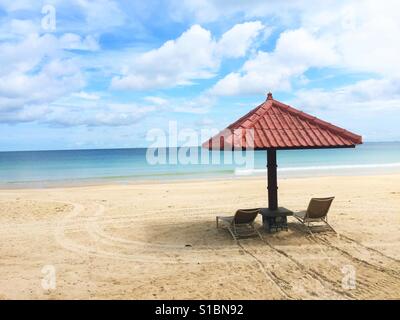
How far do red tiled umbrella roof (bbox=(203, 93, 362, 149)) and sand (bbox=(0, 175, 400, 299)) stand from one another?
6.63 feet

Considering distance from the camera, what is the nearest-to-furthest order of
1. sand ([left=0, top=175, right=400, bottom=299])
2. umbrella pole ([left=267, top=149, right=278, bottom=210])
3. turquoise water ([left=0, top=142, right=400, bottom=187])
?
sand ([left=0, top=175, right=400, bottom=299]), umbrella pole ([left=267, top=149, right=278, bottom=210]), turquoise water ([left=0, top=142, right=400, bottom=187])

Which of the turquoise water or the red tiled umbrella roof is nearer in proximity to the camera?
the red tiled umbrella roof

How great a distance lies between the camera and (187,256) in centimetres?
729

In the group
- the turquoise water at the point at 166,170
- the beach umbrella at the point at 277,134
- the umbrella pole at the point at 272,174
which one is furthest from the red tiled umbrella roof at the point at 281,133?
the turquoise water at the point at 166,170

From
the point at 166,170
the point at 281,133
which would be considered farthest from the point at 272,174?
the point at 166,170

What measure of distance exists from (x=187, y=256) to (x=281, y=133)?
307 cm

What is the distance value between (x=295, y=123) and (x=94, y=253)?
4.95m

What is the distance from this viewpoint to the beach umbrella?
746 cm

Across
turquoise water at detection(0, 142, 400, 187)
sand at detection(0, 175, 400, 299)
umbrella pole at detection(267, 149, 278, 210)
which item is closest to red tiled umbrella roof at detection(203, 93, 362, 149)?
umbrella pole at detection(267, 149, 278, 210)

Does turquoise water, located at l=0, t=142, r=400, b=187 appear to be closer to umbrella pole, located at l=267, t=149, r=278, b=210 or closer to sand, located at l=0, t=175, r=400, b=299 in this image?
sand, located at l=0, t=175, r=400, b=299

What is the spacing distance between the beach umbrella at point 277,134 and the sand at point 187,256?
1.78 m
